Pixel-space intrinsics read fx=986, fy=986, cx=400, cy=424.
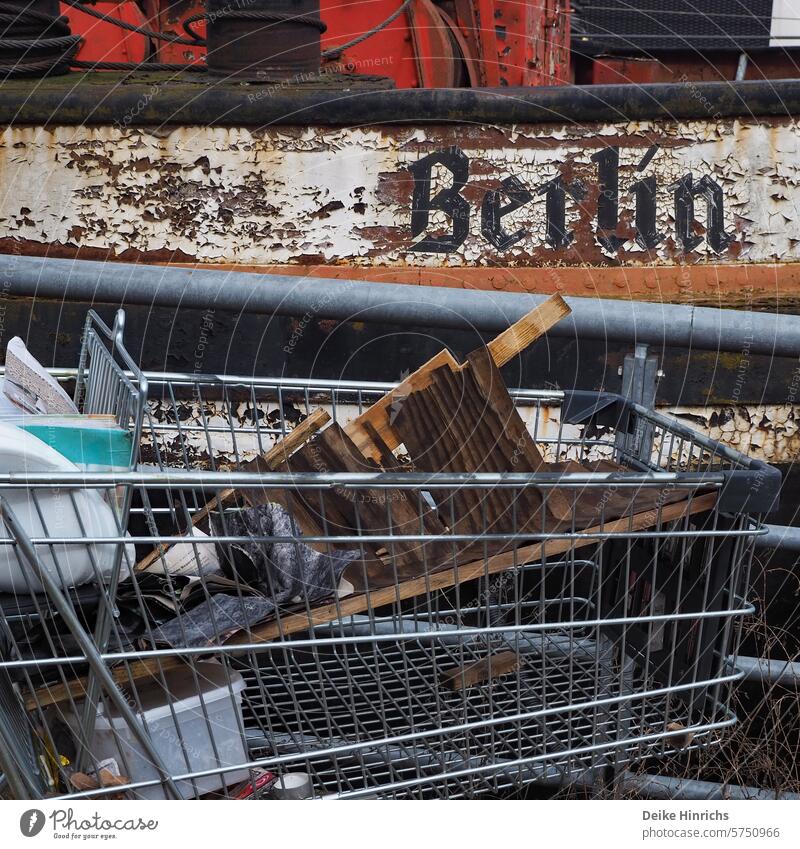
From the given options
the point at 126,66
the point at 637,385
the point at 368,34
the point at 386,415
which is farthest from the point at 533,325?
the point at 126,66

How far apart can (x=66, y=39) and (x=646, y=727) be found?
3051mm

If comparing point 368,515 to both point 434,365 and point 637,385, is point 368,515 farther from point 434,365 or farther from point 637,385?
point 637,385

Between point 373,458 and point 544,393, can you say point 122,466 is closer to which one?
point 373,458

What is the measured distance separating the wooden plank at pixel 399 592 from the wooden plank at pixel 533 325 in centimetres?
33

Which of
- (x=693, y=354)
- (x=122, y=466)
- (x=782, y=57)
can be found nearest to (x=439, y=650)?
(x=122, y=466)

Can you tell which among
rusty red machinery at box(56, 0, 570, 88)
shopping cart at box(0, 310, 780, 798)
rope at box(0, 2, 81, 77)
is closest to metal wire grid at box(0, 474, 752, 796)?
shopping cart at box(0, 310, 780, 798)

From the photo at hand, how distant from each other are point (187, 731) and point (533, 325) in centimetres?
88

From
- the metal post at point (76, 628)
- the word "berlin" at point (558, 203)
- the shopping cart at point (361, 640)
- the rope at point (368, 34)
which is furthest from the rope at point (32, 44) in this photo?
the metal post at point (76, 628)

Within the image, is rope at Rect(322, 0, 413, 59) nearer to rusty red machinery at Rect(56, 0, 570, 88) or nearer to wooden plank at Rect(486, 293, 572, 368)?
rusty red machinery at Rect(56, 0, 570, 88)

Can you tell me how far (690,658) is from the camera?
66.4 inches

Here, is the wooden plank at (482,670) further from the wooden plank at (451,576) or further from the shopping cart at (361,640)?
the wooden plank at (451,576)

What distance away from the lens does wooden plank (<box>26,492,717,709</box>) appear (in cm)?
150

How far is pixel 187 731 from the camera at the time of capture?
1.60 m

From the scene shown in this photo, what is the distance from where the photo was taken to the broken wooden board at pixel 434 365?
1648mm
